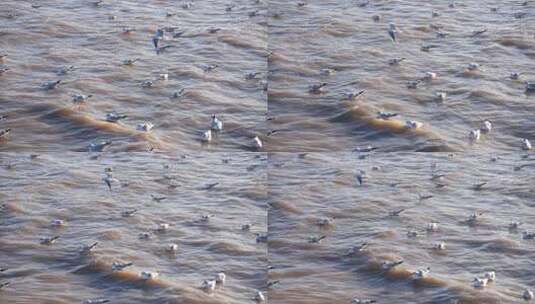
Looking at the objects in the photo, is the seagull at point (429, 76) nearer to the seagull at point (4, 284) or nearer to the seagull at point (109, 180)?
the seagull at point (109, 180)

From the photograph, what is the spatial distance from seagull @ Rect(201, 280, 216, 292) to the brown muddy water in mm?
56

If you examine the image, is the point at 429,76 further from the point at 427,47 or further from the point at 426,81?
the point at 427,47

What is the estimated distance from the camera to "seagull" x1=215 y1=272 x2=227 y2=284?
1073 centimetres

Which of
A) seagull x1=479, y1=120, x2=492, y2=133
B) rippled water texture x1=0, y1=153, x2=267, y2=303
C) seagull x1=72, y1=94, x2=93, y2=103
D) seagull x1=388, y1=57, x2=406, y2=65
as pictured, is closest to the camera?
rippled water texture x1=0, y1=153, x2=267, y2=303

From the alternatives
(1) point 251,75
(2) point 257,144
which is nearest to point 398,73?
(1) point 251,75

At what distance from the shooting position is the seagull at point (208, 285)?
10.6 metres

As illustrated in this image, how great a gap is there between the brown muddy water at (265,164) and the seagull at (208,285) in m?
0.06

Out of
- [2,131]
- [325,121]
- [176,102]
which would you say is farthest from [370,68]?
[2,131]

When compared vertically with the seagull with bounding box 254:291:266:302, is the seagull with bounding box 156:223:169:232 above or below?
above

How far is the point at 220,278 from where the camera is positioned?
10766 millimetres

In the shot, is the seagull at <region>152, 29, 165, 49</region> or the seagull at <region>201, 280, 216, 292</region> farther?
the seagull at <region>152, 29, 165, 49</region>

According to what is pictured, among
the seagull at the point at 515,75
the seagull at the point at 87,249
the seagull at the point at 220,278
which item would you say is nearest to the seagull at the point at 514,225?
the seagull at the point at 515,75

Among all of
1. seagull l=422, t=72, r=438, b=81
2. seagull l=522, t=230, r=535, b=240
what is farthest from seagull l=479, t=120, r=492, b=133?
seagull l=522, t=230, r=535, b=240

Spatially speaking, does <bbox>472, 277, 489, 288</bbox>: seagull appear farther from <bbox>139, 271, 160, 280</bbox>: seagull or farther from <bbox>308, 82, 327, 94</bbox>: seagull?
<bbox>308, 82, 327, 94</bbox>: seagull
